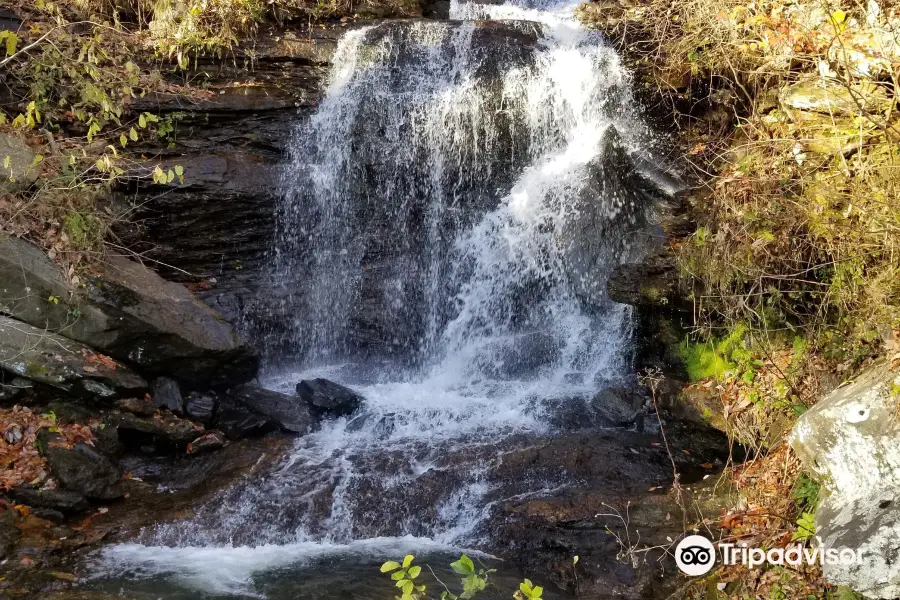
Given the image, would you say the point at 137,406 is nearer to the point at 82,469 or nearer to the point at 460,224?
the point at 82,469

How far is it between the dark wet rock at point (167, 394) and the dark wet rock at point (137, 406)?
0.40ft

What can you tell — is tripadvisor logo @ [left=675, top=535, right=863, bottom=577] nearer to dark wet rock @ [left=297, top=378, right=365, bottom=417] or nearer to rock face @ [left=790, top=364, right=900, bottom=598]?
rock face @ [left=790, top=364, right=900, bottom=598]

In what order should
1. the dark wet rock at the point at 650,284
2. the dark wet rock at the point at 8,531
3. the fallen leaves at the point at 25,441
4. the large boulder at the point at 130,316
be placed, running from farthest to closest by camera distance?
the dark wet rock at the point at 650,284
the large boulder at the point at 130,316
the fallen leaves at the point at 25,441
the dark wet rock at the point at 8,531

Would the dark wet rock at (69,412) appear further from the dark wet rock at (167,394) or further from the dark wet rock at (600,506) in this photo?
the dark wet rock at (600,506)

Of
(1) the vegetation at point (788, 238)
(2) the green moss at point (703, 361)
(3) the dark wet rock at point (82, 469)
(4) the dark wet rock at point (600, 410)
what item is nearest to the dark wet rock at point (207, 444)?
(3) the dark wet rock at point (82, 469)

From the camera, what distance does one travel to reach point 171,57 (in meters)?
9.54

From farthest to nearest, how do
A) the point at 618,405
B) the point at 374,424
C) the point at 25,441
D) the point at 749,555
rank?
the point at 374,424 → the point at 618,405 → the point at 25,441 → the point at 749,555

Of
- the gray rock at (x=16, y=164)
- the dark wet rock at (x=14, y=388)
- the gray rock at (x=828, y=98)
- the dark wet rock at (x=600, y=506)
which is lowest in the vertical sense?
the dark wet rock at (x=600, y=506)

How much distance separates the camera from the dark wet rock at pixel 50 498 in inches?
230

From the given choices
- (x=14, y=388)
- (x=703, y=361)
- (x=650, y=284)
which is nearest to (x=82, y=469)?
(x=14, y=388)

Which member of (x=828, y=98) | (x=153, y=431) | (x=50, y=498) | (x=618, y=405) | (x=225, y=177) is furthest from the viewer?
(x=225, y=177)

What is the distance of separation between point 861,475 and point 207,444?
5895mm

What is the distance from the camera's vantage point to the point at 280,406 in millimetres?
7836

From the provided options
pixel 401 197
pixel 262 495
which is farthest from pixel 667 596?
pixel 401 197
